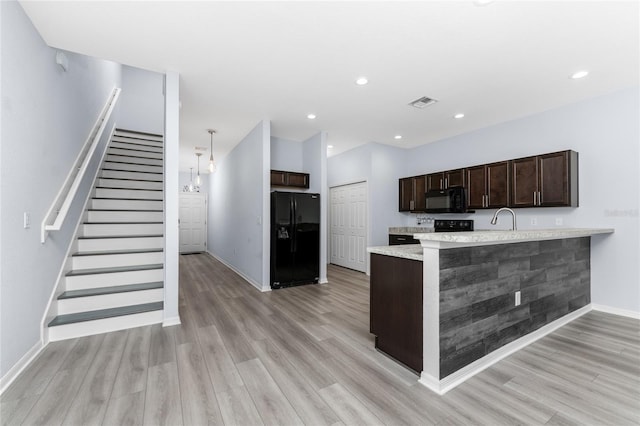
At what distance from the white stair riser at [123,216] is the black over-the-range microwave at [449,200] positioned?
4685 mm

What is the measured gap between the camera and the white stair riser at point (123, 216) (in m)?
3.69

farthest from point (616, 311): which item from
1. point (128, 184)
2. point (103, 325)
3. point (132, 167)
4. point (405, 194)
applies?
point (132, 167)

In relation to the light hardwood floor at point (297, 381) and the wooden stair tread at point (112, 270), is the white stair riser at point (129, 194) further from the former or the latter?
the light hardwood floor at point (297, 381)

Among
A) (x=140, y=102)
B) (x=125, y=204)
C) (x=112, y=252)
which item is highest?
(x=140, y=102)

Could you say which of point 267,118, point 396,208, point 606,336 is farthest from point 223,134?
point 606,336

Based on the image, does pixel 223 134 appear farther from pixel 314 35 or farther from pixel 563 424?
pixel 563 424

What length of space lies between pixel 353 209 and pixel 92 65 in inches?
200

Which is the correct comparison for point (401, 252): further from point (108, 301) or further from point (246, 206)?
point (246, 206)

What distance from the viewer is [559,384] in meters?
1.93

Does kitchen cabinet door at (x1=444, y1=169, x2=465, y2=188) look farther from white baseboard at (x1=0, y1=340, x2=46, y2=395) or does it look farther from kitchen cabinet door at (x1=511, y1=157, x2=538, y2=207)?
white baseboard at (x1=0, y1=340, x2=46, y2=395)

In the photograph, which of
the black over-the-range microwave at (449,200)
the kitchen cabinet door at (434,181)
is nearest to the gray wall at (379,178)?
the kitchen cabinet door at (434,181)

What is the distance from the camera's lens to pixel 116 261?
3.30 m

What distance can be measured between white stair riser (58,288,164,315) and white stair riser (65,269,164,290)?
235 millimetres

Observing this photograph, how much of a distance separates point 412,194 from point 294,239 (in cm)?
268
